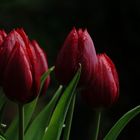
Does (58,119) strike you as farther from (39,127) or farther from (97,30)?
(97,30)

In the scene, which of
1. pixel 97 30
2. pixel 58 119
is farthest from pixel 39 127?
pixel 97 30

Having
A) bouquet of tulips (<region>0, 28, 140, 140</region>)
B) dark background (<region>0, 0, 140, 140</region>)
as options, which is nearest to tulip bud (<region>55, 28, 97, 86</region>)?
bouquet of tulips (<region>0, 28, 140, 140</region>)

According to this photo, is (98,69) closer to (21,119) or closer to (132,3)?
(21,119)

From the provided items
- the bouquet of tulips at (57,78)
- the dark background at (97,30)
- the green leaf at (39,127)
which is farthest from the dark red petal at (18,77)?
the dark background at (97,30)

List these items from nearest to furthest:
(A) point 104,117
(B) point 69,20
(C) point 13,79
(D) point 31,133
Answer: (C) point 13,79 → (D) point 31,133 → (A) point 104,117 → (B) point 69,20

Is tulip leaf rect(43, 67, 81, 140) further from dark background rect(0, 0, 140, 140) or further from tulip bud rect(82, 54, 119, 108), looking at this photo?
dark background rect(0, 0, 140, 140)

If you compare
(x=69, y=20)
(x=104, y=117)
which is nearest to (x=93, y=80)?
(x=104, y=117)
